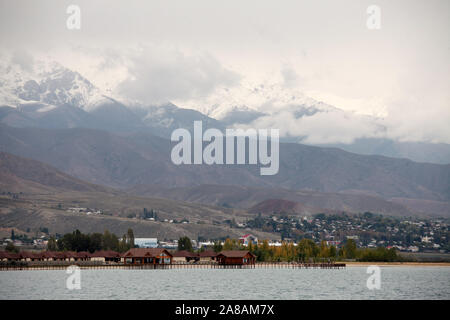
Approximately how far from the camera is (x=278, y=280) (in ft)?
482

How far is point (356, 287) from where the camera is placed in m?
128

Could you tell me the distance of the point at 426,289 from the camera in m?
124

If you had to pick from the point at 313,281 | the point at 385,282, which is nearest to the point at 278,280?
the point at 313,281

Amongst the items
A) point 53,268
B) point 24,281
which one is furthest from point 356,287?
point 53,268

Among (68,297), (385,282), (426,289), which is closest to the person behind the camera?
(68,297)
